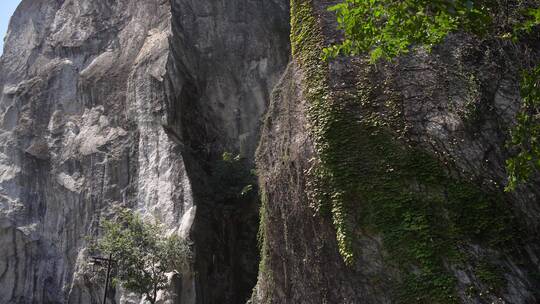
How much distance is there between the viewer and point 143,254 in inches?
645

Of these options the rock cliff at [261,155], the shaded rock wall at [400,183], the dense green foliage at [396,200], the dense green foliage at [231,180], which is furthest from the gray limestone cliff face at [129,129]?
the dense green foliage at [396,200]

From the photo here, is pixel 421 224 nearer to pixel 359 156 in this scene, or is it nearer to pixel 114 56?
pixel 359 156

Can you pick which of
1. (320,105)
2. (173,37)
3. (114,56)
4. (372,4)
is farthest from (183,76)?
(372,4)

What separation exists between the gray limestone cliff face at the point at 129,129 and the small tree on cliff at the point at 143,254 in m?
1.28

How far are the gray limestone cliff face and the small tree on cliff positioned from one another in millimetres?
1277

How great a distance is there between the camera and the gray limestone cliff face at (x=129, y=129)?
20.4 metres

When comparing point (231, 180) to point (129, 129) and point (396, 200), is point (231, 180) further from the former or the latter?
point (396, 200)

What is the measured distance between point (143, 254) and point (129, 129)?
24.9 feet

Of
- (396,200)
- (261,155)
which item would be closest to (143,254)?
(261,155)

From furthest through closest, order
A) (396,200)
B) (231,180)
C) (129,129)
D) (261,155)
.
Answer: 1. (129,129)
2. (231,180)
3. (261,155)
4. (396,200)

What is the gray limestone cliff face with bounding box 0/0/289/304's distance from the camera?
20438mm

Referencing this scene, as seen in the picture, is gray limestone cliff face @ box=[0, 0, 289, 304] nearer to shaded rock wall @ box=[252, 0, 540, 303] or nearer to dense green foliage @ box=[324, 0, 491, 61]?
shaded rock wall @ box=[252, 0, 540, 303]

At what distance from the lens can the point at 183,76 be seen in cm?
2336

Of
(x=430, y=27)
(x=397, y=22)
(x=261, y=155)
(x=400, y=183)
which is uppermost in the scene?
(x=261, y=155)
